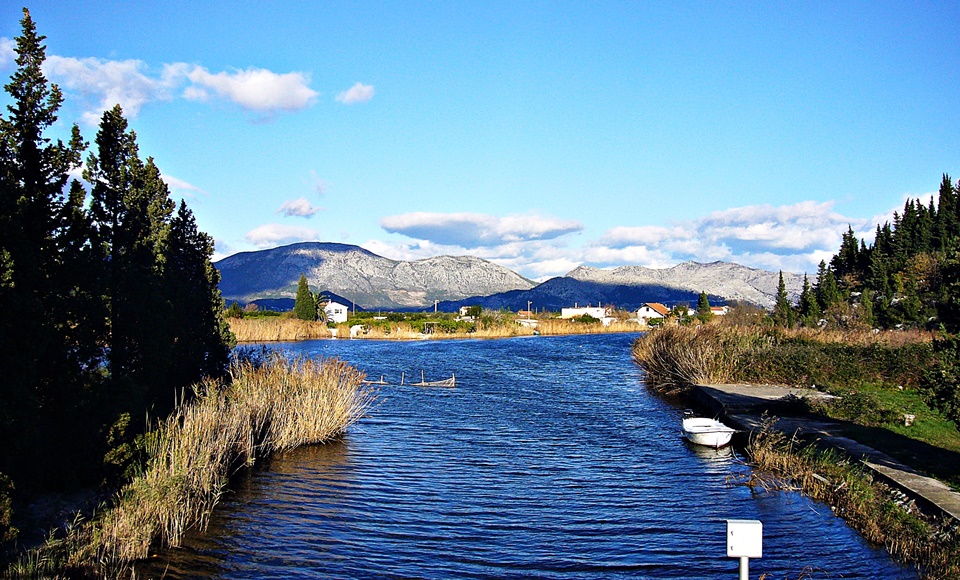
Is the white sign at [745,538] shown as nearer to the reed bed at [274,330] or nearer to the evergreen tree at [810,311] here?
the evergreen tree at [810,311]

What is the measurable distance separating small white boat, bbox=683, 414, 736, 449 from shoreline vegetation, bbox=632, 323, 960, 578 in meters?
0.74

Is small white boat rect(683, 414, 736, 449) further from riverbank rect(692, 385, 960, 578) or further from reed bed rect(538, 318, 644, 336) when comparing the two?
reed bed rect(538, 318, 644, 336)

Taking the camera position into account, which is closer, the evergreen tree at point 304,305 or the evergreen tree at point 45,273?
the evergreen tree at point 45,273

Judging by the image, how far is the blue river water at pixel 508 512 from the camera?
10281 millimetres

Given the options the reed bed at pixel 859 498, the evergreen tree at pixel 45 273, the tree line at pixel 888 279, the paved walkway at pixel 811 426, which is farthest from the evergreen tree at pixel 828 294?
the evergreen tree at pixel 45 273

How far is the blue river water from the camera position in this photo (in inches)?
405

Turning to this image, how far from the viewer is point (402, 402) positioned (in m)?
27.5

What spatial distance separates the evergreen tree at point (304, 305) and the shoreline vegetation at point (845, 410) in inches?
2196

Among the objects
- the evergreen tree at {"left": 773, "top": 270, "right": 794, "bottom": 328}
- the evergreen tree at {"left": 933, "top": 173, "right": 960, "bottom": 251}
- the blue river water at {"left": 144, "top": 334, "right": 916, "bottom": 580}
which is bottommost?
the blue river water at {"left": 144, "top": 334, "right": 916, "bottom": 580}

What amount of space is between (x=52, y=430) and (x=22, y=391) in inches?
79.6

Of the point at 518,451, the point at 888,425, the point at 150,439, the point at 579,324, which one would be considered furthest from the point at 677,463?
the point at 579,324

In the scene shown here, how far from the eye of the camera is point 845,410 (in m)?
19.0

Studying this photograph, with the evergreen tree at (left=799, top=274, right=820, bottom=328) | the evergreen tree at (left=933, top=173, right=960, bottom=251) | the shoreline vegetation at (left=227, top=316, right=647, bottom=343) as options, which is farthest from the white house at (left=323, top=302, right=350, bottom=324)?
the evergreen tree at (left=933, top=173, right=960, bottom=251)

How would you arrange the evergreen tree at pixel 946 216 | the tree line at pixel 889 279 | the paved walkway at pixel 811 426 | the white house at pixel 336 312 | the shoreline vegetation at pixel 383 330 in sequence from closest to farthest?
the paved walkway at pixel 811 426, the tree line at pixel 889 279, the evergreen tree at pixel 946 216, the shoreline vegetation at pixel 383 330, the white house at pixel 336 312
